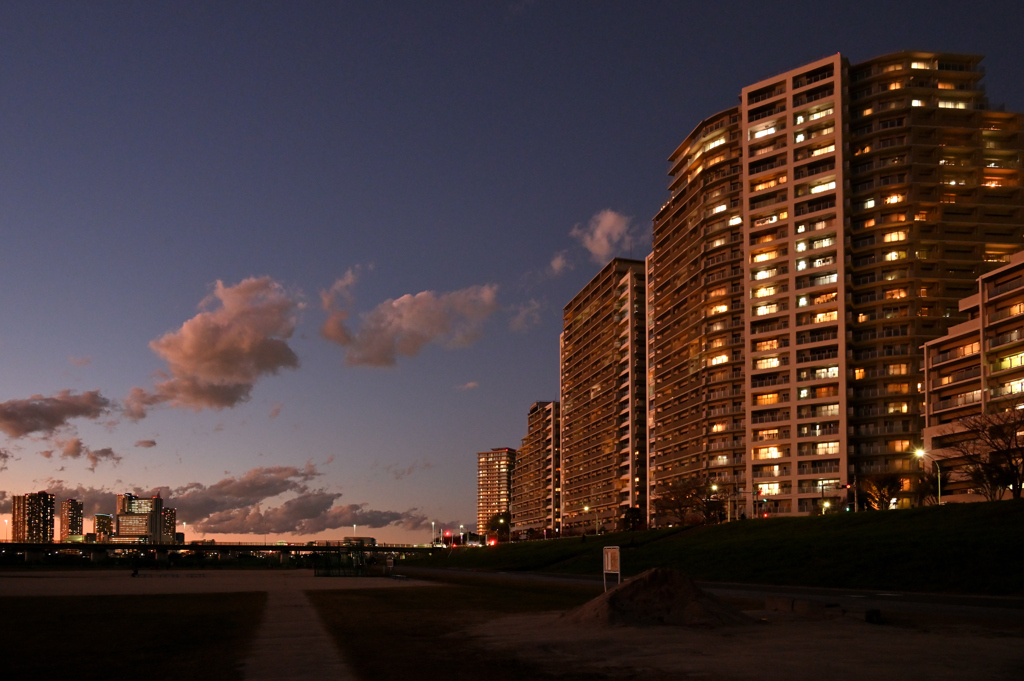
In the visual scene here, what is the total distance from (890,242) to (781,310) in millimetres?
18306

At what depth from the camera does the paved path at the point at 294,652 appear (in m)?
16.2

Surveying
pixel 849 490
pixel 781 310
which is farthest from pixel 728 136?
pixel 849 490

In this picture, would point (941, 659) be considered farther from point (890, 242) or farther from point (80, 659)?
point (890, 242)

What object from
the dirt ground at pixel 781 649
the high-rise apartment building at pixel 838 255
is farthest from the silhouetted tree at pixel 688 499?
A: the dirt ground at pixel 781 649

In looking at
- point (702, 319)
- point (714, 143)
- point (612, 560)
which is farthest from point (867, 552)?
point (714, 143)

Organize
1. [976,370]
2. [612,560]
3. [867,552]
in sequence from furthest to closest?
[976,370] < [867,552] < [612,560]

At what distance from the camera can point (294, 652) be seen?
63.9 feet

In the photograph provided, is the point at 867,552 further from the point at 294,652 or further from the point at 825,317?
the point at 825,317

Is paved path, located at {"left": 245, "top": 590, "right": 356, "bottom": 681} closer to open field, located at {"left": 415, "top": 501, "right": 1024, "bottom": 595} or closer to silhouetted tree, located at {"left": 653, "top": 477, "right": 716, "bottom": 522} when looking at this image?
open field, located at {"left": 415, "top": 501, "right": 1024, "bottom": 595}

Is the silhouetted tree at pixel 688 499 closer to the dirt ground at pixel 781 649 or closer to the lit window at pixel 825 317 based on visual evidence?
the lit window at pixel 825 317

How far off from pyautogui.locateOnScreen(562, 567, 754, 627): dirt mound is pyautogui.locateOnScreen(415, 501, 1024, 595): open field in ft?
69.3

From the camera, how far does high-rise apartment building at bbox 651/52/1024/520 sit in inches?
4943

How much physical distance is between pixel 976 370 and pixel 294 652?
10022 centimetres

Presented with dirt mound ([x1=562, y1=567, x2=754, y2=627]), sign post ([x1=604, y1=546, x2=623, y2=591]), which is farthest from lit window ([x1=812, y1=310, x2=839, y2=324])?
dirt mound ([x1=562, y1=567, x2=754, y2=627])
